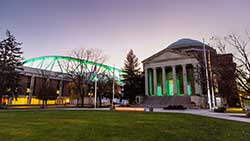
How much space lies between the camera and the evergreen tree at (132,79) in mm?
52250

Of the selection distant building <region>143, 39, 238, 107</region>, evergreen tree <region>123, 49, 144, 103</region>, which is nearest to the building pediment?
distant building <region>143, 39, 238, 107</region>

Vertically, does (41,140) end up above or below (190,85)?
below

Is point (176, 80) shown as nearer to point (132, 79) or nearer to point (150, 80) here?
point (150, 80)

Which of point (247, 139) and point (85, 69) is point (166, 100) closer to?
point (85, 69)

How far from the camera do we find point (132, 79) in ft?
176

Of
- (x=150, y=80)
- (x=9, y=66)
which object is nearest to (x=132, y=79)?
(x=150, y=80)

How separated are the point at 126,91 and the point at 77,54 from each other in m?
18.6

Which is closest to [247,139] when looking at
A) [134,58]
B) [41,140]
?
[41,140]

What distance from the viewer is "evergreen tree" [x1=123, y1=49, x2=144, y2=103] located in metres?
52.2

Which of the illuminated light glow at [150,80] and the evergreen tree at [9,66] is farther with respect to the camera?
the illuminated light glow at [150,80]

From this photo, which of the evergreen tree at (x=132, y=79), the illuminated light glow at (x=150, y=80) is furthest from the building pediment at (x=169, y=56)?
the evergreen tree at (x=132, y=79)

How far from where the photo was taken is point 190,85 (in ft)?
162

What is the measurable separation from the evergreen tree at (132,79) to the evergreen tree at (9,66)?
2812 centimetres

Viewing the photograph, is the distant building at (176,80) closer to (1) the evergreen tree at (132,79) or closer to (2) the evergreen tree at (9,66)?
(1) the evergreen tree at (132,79)
